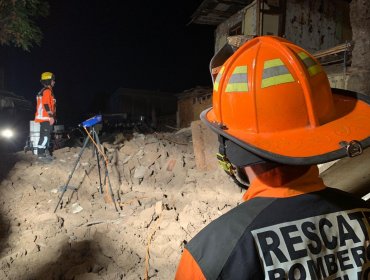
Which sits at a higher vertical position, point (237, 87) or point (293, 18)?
point (293, 18)

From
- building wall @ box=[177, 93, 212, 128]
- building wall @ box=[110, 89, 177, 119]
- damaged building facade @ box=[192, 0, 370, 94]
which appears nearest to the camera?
damaged building facade @ box=[192, 0, 370, 94]

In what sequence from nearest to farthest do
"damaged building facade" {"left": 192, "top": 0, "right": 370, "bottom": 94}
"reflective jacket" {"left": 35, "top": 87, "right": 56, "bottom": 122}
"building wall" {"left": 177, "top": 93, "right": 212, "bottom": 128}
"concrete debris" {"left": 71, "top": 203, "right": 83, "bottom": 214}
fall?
"concrete debris" {"left": 71, "top": 203, "right": 83, "bottom": 214}, "reflective jacket" {"left": 35, "top": 87, "right": 56, "bottom": 122}, "damaged building facade" {"left": 192, "top": 0, "right": 370, "bottom": 94}, "building wall" {"left": 177, "top": 93, "right": 212, "bottom": 128}

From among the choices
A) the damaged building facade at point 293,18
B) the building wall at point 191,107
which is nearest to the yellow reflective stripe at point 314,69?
the damaged building facade at point 293,18

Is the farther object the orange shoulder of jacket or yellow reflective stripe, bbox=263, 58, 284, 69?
yellow reflective stripe, bbox=263, 58, 284, 69

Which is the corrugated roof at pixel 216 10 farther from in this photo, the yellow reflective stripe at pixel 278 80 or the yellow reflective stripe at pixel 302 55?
the yellow reflective stripe at pixel 278 80

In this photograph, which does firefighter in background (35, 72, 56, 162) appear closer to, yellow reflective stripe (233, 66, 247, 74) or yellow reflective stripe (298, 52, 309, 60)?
yellow reflective stripe (233, 66, 247, 74)

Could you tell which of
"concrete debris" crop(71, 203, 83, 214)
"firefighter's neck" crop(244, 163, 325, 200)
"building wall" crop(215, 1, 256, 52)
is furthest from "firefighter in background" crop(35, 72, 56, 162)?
"firefighter's neck" crop(244, 163, 325, 200)

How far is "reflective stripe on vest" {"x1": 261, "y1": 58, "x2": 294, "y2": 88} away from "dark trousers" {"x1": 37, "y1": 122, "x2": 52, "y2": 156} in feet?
26.2

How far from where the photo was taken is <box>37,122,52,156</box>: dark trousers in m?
8.12

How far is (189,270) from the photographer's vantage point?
3.32 ft

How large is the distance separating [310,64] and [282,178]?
451mm

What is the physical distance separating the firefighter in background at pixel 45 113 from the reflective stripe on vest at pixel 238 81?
768 centimetres

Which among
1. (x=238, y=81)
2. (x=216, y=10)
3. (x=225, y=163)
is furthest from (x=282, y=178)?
(x=216, y=10)

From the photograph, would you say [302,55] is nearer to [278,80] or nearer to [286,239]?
[278,80]
